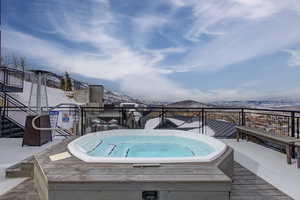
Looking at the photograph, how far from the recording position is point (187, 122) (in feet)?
22.7

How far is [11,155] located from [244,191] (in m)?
4.17

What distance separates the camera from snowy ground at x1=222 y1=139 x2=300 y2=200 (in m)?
2.59

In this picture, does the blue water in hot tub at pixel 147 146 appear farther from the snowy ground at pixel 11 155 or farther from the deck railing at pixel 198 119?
the deck railing at pixel 198 119

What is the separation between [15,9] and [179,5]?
5.87 m

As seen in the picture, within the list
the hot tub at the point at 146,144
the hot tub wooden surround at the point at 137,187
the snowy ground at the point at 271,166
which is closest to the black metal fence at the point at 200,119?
the snowy ground at the point at 271,166

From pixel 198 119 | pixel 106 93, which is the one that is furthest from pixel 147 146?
pixel 106 93

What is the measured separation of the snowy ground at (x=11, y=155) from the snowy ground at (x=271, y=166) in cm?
331

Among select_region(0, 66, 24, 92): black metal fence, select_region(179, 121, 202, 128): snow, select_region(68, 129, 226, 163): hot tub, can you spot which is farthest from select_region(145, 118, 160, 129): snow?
select_region(0, 66, 24, 92): black metal fence

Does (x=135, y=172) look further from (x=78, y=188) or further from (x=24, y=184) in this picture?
(x=24, y=184)

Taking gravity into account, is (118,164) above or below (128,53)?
below

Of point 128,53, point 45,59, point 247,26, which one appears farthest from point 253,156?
point 45,59

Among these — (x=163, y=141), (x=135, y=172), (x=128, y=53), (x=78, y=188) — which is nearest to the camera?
(x=78, y=188)

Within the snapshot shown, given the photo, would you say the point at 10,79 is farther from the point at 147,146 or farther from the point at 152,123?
the point at 147,146

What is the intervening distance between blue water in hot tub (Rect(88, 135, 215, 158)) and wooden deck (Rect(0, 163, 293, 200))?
0.90 m
